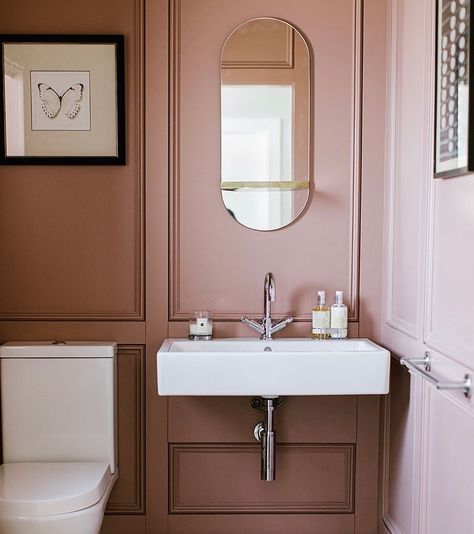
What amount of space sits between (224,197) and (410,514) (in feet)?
3.99

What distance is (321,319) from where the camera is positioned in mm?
2383

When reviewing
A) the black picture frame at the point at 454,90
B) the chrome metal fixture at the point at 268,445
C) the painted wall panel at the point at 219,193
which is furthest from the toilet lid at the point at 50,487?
the black picture frame at the point at 454,90

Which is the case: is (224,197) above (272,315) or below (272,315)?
above

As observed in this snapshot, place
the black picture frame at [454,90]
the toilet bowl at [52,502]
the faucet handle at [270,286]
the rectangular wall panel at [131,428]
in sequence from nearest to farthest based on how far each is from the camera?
1. the black picture frame at [454,90]
2. the toilet bowl at [52,502]
3. the faucet handle at [270,286]
4. the rectangular wall panel at [131,428]

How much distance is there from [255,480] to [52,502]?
0.82m

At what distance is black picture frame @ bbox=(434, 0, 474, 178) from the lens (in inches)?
61.2

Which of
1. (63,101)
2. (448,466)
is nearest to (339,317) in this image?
(448,466)

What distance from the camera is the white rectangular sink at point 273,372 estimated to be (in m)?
2.09

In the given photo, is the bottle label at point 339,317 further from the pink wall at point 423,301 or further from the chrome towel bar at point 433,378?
the chrome towel bar at point 433,378

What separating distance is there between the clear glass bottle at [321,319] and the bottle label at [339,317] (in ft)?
0.08

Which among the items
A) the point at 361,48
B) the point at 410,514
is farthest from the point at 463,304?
the point at 361,48

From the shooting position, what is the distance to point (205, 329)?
2395 millimetres

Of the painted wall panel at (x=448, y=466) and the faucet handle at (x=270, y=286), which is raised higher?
the faucet handle at (x=270, y=286)

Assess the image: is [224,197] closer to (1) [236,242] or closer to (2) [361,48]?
(1) [236,242]
